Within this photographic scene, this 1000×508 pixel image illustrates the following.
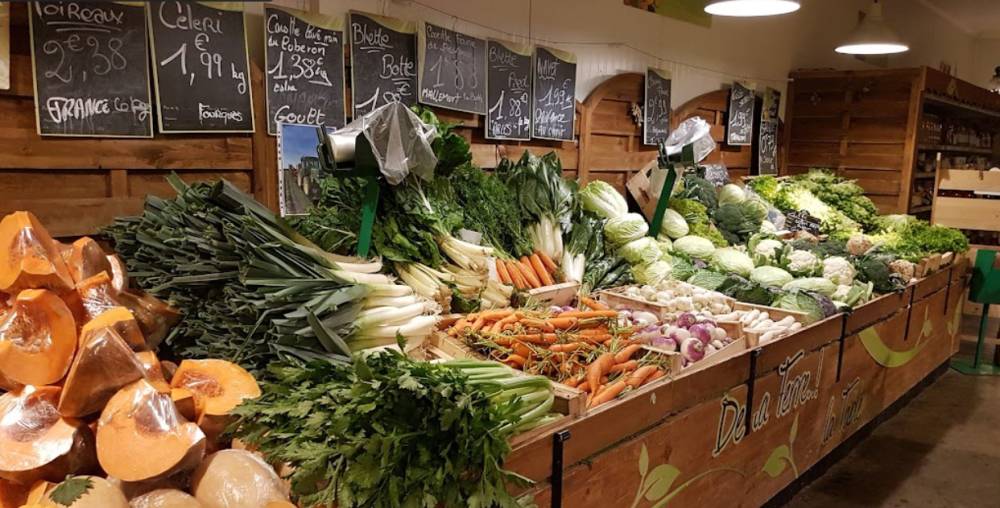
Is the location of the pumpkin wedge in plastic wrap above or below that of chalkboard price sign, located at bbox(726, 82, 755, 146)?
below

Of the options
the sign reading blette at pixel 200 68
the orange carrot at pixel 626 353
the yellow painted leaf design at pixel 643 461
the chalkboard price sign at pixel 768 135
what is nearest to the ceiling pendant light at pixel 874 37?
the chalkboard price sign at pixel 768 135

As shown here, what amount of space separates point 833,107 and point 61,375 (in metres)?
7.68

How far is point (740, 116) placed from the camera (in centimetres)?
682

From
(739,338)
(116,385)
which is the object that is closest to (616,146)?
(739,338)

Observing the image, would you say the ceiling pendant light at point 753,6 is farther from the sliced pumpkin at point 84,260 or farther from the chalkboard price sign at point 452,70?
the sliced pumpkin at point 84,260

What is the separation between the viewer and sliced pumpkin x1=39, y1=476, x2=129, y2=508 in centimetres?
172

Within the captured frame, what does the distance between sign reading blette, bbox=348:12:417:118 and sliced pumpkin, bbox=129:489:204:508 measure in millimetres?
2213

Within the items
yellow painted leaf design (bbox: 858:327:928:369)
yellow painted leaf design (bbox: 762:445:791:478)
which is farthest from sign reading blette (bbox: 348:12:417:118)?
yellow painted leaf design (bbox: 858:327:928:369)

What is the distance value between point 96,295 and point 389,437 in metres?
1.25

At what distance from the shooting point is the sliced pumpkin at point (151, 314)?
245cm

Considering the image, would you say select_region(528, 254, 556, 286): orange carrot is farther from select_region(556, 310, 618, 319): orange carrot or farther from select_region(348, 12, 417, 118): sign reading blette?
select_region(348, 12, 417, 118): sign reading blette

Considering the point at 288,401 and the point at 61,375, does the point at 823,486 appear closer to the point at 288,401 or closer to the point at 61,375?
the point at 288,401

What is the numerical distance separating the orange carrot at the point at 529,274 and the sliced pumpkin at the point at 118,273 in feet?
5.83

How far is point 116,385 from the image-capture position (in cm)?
195
